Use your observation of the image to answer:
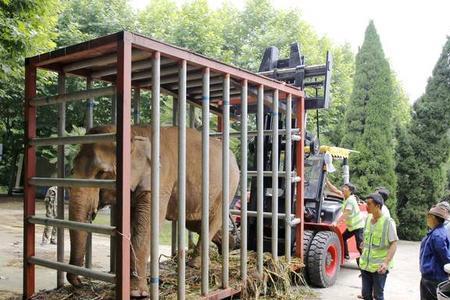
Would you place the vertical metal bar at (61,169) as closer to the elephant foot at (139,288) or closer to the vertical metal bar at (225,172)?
the elephant foot at (139,288)

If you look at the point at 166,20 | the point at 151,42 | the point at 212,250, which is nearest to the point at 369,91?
the point at 166,20

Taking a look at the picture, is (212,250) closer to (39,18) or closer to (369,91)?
(39,18)

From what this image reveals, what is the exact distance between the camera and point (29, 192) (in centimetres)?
439

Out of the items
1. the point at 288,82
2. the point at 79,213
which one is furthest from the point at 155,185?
the point at 288,82

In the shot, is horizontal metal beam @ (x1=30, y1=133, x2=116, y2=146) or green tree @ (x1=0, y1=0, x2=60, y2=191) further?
green tree @ (x1=0, y1=0, x2=60, y2=191)

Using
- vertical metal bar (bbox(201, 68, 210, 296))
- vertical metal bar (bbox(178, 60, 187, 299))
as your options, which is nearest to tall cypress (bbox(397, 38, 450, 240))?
vertical metal bar (bbox(201, 68, 210, 296))

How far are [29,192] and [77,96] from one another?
1.09 m

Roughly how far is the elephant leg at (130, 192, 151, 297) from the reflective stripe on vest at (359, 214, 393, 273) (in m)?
2.46

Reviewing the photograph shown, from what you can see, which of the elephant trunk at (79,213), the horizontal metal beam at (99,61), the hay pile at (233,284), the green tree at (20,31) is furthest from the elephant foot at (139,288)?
the green tree at (20,31)

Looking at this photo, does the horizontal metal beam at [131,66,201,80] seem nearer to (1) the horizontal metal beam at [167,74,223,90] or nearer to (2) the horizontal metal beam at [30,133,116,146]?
(1) the horizontal metal beam at [167,74,223,90]

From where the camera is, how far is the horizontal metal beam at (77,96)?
3.79 meters

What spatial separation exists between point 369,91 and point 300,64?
30.2 ft

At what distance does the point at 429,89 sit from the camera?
14102mm

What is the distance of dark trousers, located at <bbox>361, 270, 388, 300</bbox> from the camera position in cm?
510
